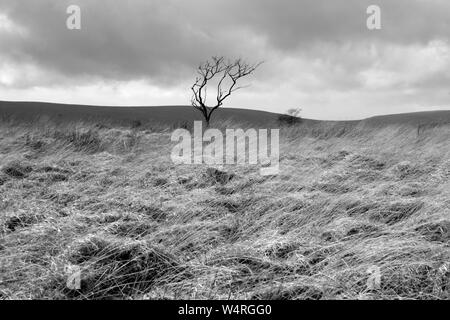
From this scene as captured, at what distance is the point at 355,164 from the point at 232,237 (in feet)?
15.1

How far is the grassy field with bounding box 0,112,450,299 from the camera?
10.4 ft

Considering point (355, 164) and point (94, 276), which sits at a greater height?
point (355, 164)

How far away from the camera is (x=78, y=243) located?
3.72m

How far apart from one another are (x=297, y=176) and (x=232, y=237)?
306 centimetres

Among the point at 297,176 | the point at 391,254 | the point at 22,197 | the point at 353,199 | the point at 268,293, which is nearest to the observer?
the point at 268,293

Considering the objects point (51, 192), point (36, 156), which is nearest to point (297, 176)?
point (51, 192)

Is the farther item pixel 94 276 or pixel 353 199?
pixel 353 199

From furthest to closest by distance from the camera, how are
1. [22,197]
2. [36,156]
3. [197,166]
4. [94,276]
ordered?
[36,156] → [197,166] → [22,197] → [94,276]

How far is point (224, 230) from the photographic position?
14.6 feet

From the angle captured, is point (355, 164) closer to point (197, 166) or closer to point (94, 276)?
point (197, 166)

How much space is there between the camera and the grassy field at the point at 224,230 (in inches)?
125

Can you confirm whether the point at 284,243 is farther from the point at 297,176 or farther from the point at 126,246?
the point at 297,176

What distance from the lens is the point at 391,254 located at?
3.60 metres

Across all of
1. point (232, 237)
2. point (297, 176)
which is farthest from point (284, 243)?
point (297, 176)
